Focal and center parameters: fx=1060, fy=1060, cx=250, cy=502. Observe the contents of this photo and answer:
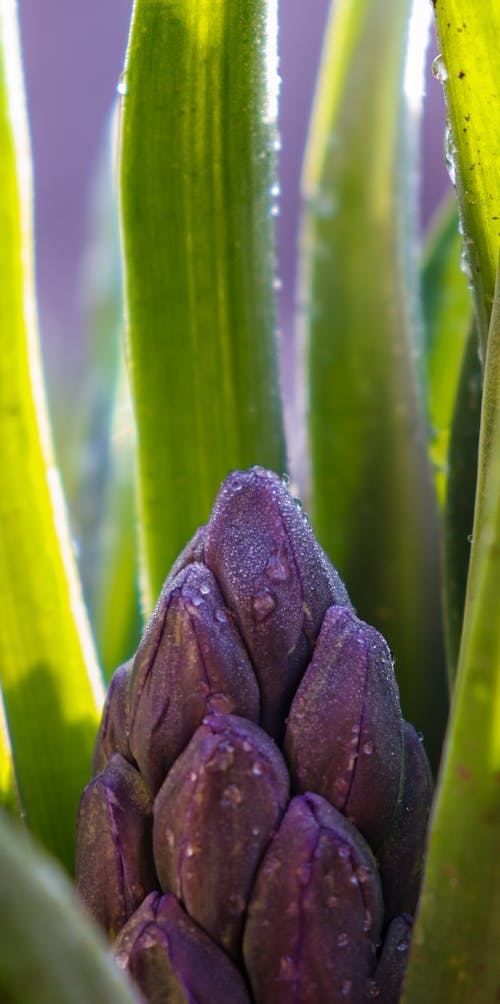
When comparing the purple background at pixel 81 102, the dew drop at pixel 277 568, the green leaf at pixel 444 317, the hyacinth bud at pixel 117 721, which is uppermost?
the purple background at pixel 81 102

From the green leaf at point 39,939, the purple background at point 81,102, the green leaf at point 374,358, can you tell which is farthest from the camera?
the purple background at point 81,102

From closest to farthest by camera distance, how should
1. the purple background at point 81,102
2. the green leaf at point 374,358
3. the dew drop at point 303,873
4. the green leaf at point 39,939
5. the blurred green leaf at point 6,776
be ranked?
the green leaf at point 39,939, the dew drop at point 303,873, the blurred green leaf at point 6,776, the green leaf at point 374,358, the purple background at point 81,102

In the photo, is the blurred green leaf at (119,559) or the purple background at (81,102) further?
the purple background at (81,102)

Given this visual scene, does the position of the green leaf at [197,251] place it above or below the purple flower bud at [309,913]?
above

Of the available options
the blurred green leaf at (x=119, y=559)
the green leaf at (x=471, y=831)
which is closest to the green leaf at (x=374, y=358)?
the blurred green leaf at (x=119, y=559)

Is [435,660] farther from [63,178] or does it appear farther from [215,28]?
[63,178]

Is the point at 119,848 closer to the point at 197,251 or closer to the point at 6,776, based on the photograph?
the point at 6,776

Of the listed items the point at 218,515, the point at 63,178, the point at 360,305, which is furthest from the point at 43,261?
the point at 218,515

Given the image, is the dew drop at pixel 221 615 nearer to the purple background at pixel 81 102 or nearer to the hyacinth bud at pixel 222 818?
the hyacinth bud at pixel 222 818

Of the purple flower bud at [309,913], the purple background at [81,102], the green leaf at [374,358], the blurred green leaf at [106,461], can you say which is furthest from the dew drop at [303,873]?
the purple background at [81,102]
